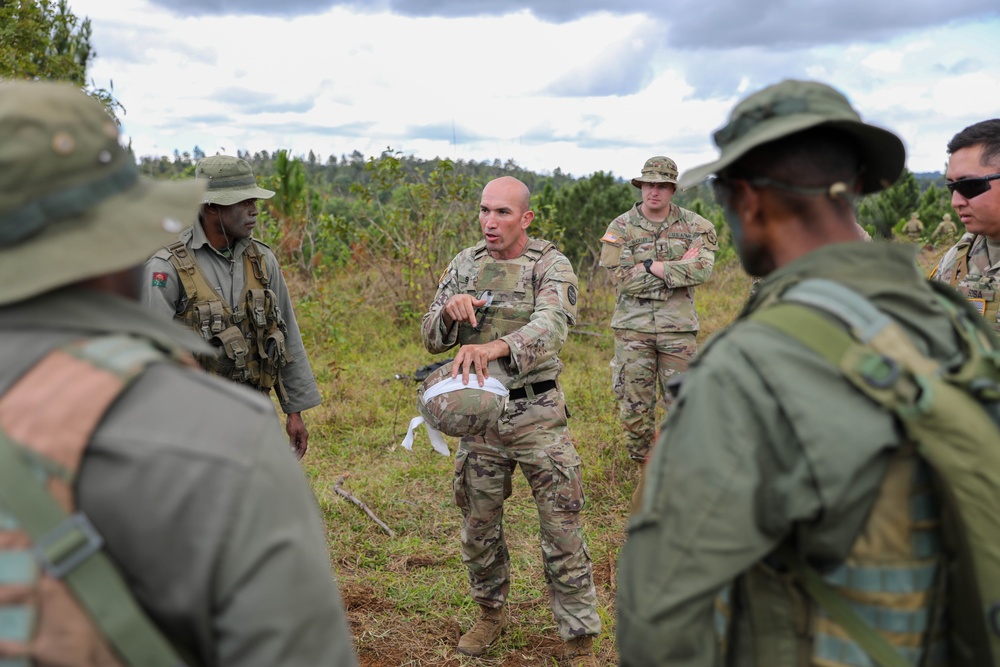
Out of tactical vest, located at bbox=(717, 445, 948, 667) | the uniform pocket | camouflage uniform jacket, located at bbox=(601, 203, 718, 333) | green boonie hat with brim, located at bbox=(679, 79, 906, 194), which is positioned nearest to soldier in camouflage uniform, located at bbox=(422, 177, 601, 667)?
the uniform pocket

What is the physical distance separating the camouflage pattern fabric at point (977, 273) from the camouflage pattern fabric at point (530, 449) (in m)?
1.80

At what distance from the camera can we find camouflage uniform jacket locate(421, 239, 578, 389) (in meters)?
3.50

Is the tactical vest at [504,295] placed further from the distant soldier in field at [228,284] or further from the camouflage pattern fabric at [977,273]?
the camouflage pattern fabric at [977,273]

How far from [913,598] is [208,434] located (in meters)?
1.29

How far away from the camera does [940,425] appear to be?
1331mm

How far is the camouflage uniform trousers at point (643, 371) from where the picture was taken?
602cm

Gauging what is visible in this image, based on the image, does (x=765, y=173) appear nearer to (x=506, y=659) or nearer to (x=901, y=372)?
(x=901, y=372)

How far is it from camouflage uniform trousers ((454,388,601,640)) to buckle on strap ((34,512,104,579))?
105 inches

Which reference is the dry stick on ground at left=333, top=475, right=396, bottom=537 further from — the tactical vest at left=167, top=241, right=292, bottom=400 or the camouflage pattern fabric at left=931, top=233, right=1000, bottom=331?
the camouflage pattern fabric at left=931, top=233, right=1000, bottom=331

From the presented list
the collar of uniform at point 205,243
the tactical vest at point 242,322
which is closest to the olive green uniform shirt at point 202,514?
the tactical vest at point 242,322

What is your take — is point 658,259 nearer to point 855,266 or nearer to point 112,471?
point 855,266

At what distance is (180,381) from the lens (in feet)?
3.93

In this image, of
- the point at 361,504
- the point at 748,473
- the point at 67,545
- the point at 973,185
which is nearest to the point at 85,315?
the point at 67,545

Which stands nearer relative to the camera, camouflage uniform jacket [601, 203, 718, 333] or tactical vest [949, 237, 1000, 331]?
tactical vest [949, 237, 1000, 331]
